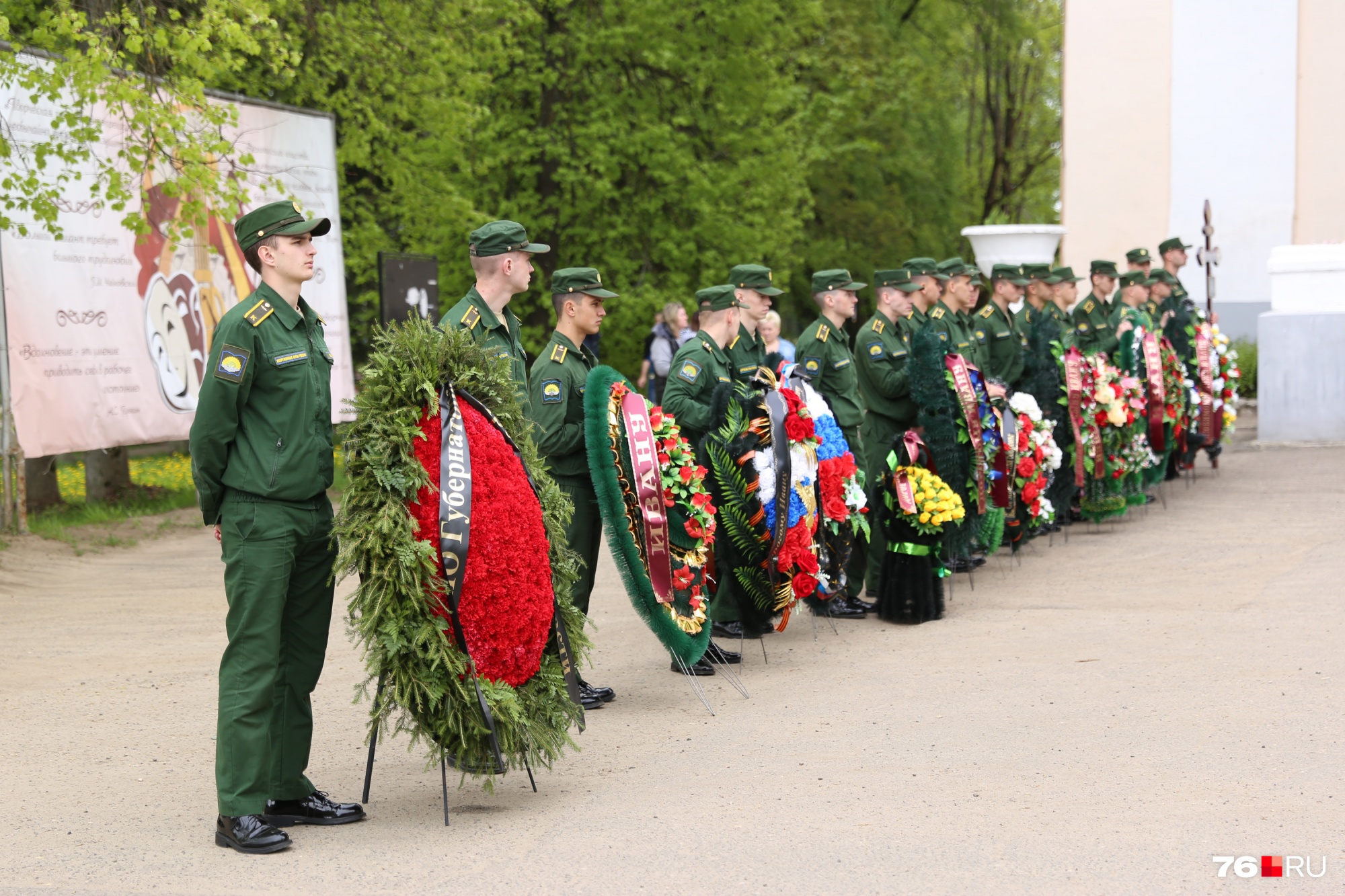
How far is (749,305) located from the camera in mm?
8914

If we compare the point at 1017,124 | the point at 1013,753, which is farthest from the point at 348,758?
the point at 1017,124

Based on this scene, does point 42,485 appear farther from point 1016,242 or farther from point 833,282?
point 1016,242

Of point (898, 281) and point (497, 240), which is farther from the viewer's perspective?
point (898, 281)

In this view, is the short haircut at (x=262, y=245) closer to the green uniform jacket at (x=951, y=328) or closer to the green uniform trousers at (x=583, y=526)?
the green uniform trousers at (x=583, y=526)

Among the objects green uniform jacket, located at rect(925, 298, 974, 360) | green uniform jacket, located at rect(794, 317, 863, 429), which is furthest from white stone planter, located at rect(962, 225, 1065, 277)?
green uniform jacket, located at rect(794, 317, 863, 429)

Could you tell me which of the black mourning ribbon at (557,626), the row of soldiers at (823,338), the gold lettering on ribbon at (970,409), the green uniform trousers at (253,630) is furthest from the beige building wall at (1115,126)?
the green uniform trousers at (253,630)

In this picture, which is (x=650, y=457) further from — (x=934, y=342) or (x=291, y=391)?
(x=934, y=342)

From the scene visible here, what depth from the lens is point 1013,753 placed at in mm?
6117

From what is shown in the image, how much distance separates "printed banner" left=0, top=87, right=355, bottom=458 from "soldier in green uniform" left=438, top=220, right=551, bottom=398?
563cm

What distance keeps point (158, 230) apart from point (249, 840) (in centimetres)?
978

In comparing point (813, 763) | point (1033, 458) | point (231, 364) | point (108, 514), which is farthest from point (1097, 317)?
point (231, 364)

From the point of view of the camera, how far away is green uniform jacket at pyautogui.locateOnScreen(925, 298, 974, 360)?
10.9 metres

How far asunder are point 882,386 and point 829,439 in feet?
4.96

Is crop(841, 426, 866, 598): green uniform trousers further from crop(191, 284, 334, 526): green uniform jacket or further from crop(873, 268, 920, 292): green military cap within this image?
crop(191, 284, 334, 526): green uniform jacket
